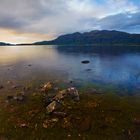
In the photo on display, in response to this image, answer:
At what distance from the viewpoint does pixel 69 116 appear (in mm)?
23406

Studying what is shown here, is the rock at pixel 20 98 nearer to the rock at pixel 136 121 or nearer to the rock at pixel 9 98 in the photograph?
the rock at pixel 9 98

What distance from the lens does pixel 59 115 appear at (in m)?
23.5

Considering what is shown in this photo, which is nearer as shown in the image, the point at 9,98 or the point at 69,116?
the point at 69,116

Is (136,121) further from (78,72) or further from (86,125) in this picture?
(78,72)

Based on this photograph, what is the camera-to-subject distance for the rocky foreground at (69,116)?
63.7 ft

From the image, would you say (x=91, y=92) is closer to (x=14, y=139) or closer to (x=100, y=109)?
(x=100, y=109)

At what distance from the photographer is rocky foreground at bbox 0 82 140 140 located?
63.7 ft

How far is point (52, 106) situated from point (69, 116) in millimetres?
3069

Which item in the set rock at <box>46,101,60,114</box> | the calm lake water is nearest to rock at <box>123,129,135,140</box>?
rock at <box>46,101,60,114</box>

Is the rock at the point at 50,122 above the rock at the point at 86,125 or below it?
above

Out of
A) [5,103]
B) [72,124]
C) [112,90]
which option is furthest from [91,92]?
[5,103]

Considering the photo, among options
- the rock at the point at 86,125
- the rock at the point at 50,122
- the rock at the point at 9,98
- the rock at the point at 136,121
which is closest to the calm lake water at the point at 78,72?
the rock at the point at 9,98

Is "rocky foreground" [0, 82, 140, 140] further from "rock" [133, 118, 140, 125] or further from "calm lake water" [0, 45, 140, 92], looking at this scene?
"calm lake water" [0, 45, 140, 92]

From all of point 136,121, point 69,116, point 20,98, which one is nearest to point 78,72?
point 20,98
